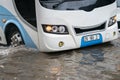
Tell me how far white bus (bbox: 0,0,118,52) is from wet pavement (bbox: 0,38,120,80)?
234 mm

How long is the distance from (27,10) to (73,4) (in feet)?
3.84

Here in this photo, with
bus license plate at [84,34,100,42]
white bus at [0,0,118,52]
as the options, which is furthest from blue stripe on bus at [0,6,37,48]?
bus license plate at [84,34,100,42]

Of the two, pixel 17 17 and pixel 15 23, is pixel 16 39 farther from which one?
pixel 17 17

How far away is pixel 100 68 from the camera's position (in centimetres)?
880

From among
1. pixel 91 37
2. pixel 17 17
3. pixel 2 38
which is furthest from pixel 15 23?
pixel 91 37

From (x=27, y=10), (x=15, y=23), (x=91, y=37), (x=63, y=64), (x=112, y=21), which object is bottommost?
(x=63, y=64)

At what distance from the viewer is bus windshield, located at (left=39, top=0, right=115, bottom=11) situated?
31.3 ft

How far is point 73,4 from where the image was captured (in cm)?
980

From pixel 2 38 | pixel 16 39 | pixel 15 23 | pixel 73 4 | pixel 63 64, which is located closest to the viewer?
pixel 63 64

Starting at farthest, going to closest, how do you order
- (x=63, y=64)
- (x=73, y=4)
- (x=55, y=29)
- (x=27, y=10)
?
(x=27, y=10) → (x=73, y=4) → (x=55, y=29) → (x=63, y=64)

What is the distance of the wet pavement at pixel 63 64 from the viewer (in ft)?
27.6

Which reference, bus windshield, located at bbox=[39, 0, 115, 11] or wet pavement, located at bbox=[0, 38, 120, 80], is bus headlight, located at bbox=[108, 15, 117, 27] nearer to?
bus windshield, located at bbox=[39, 0, 115, 11]

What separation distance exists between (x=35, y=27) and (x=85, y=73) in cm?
199

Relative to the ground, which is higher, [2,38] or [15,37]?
[15,37]
